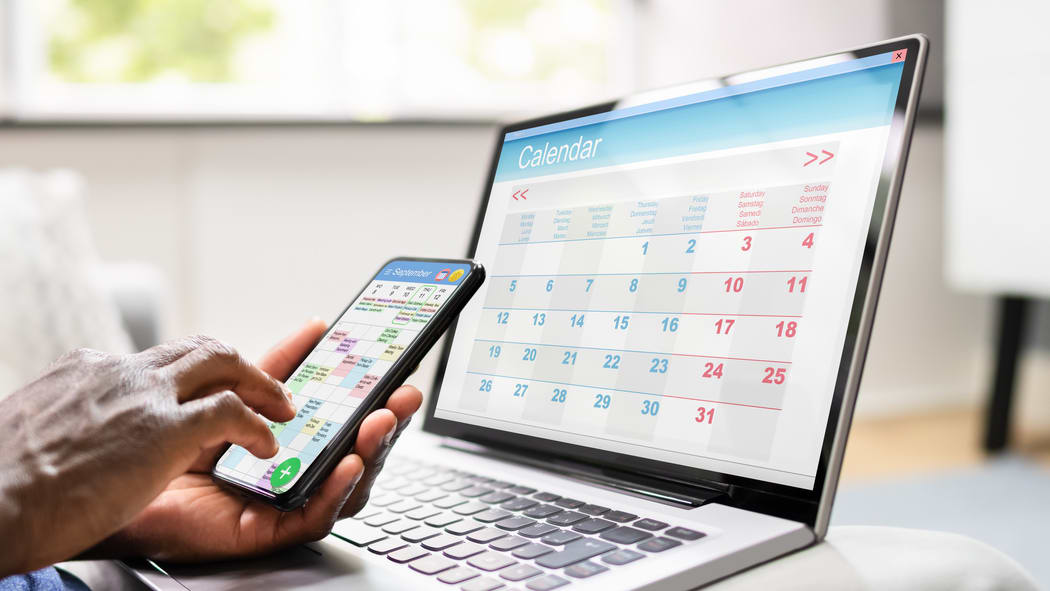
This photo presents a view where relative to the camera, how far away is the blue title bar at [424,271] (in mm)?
499

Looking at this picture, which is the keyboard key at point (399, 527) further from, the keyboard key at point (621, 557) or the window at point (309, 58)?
the window at point (309, 58)

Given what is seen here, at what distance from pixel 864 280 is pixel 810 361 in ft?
0.16

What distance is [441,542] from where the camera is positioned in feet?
1.36

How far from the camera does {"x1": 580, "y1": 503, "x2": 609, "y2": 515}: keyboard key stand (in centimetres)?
44

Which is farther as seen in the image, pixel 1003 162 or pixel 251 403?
pixel 1003 162

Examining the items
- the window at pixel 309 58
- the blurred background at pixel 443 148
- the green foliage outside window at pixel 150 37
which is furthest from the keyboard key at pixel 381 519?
the green foliage outside window at pixel 150 37

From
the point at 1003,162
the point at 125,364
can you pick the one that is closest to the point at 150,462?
the point at 125,364

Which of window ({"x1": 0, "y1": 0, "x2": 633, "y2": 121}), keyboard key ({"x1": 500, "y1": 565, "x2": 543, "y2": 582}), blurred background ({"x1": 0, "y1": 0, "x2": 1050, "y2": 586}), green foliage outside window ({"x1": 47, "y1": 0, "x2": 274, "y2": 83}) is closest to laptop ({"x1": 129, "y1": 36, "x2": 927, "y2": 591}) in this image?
keyboard key ({"x1": 500, "y1": 565, "x2": 543, "y2": 582})

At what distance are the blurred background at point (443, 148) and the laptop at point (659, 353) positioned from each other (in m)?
1.18

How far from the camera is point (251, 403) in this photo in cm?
40

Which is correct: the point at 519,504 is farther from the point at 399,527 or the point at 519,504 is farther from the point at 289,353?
the point at 289,353

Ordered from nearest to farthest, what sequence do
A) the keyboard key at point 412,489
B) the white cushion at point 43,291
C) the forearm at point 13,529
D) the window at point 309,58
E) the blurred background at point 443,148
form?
the forearm at point 13,529
the keyboard key at point 412,489
the white cushion at point 43,291
the blurred background at point 443,148
the window at point 309,58

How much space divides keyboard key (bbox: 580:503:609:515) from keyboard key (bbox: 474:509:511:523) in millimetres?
41

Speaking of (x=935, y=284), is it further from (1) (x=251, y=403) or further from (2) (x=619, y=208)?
(1) (x=251, y=403)
